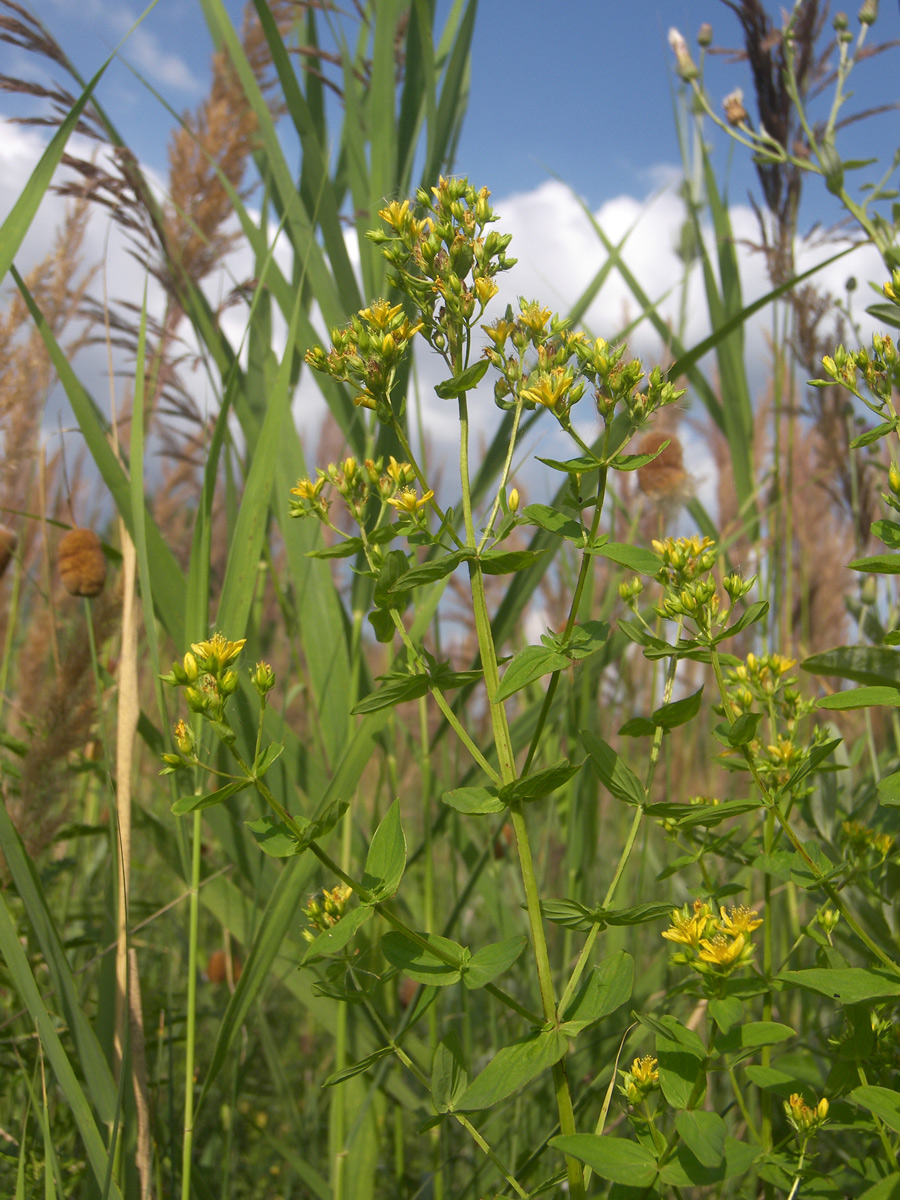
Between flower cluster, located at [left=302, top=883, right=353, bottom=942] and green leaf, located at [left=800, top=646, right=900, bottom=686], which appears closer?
flower cluster, located at [left=302, top=883, right=353, bottom=942]

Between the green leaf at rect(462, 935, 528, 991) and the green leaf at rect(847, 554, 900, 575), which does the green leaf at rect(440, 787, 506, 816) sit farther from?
the green leaf at rect(847, 554, 900, 575)

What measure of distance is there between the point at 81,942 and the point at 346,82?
1.27m

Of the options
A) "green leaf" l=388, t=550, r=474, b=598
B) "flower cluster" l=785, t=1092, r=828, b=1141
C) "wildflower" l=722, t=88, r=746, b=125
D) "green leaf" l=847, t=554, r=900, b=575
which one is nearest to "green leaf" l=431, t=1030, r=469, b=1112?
"flower cluster" l=785, t=1092, r=828, b=1141

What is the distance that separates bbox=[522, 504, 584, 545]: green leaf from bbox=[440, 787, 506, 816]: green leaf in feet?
0.69

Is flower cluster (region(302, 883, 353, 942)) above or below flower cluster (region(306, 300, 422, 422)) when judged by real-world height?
below

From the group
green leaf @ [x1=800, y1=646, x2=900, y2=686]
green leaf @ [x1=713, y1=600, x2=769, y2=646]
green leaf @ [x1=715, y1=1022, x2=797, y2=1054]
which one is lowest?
green leaf @ [x1=715, y1=1022, x2=797, y2=1054]

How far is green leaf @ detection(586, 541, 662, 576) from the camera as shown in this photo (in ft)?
2.09

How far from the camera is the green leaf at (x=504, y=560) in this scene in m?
0.64

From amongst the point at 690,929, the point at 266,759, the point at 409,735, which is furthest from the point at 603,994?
the point at 409,735

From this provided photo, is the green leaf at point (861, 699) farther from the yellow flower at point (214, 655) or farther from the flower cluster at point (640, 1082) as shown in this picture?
the yellow flower at point (214, 655)

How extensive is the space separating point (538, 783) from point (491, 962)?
0.46 feet

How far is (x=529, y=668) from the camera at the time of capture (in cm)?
62

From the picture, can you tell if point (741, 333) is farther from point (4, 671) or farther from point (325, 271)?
point (4, 671)

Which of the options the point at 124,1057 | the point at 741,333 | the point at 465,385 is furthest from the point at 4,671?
the point at 741,333
